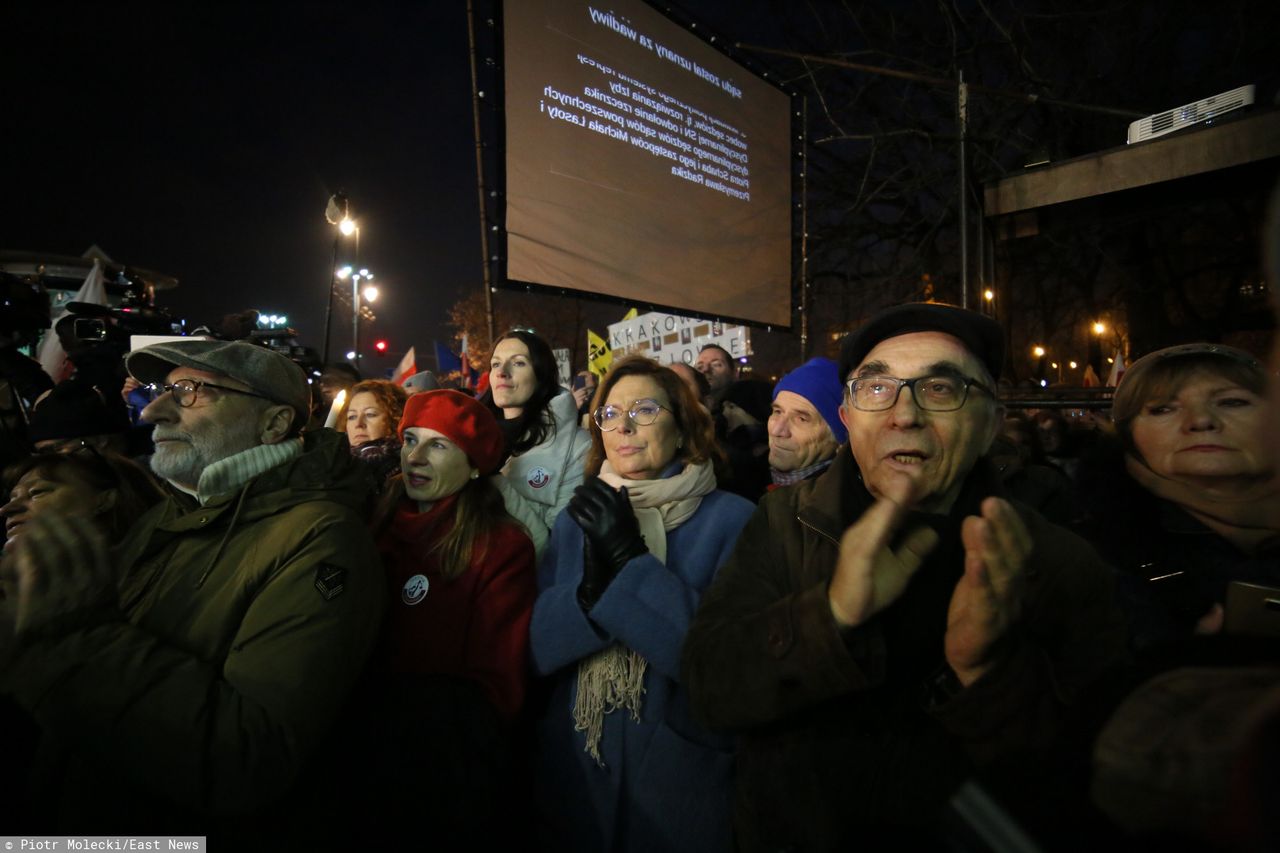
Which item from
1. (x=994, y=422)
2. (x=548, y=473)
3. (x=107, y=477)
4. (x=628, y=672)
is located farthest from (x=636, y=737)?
(x=107, y=477)

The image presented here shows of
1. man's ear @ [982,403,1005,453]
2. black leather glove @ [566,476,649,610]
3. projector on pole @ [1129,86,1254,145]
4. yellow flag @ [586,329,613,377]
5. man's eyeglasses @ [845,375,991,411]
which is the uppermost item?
projector on pole @ [1129,86,1254,145]

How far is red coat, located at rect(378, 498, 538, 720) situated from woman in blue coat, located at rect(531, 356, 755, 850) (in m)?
0.09

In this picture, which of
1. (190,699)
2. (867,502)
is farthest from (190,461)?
(867,502)

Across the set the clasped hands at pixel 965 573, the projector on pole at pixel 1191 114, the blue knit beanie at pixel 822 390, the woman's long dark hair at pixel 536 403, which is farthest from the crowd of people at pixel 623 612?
the projector on pole at pixel 1191 114

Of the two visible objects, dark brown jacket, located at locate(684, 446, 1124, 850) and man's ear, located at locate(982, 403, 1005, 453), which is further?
man's ear, located at locate(982, 403, 1005, 453)

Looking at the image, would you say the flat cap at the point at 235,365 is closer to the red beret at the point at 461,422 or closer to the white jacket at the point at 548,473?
the red beret at the point at 461,422

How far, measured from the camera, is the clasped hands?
1083 millimetres

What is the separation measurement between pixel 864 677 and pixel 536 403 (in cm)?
271

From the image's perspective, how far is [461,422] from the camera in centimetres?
259

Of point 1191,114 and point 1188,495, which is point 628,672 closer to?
point 1188,495

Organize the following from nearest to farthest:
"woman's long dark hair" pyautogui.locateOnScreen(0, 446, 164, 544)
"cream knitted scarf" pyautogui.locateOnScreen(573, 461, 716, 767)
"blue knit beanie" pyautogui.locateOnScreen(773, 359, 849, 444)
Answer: "cream knitted scarf" pyautogui.locateOnScreen(573, 461, 716, 767) < "woman's long dark hair" pyautogui.locateOnScreen(0, 446, 164, 544) < "blue knit beanie" pyautogui.locateOnScreen(773, 359, 849, 444)

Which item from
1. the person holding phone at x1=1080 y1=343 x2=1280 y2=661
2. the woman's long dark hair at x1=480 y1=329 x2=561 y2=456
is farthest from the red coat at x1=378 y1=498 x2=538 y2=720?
the person holding phone at x1=1080 y1=343 x2=1280 y2=661

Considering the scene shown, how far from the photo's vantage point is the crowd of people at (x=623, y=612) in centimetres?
125

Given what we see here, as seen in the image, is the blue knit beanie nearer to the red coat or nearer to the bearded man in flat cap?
the red coat
